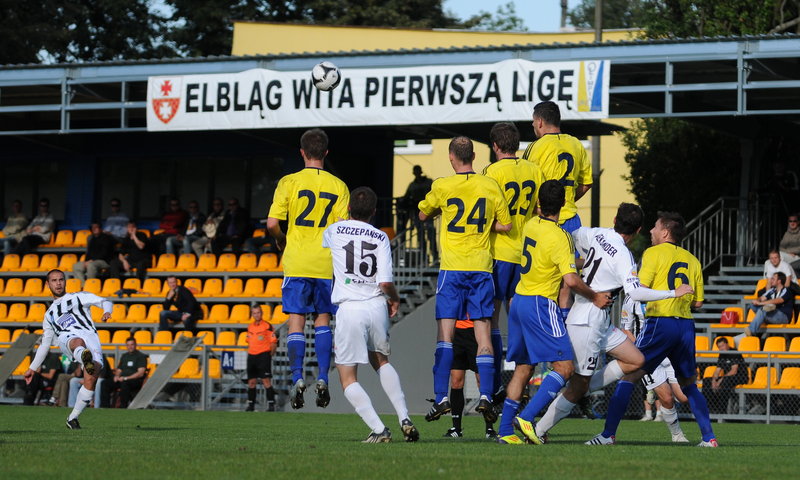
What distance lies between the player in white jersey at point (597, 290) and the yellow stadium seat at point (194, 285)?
16237 mm

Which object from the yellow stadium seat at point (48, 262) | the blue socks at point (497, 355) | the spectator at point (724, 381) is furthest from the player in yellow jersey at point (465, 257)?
the yellow stadium seat at point (48, 262)

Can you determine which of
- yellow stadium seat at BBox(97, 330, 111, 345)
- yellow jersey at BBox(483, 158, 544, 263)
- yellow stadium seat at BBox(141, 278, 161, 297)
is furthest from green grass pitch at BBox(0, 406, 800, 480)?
yellow stadium seat at BBox(141, 278, 161, 297)

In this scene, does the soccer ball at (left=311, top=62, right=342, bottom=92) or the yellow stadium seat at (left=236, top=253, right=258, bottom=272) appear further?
the yellow stadium seat at (left=236, top=253, right=258, bottom=272)

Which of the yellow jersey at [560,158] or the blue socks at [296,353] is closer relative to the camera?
the blue socks at [296,353]

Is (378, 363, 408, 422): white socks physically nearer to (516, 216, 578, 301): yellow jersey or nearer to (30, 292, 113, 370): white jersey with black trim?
(516, 216, 578, 301): yellow jersey

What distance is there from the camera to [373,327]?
10.2 metres

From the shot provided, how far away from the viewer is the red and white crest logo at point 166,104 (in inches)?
983

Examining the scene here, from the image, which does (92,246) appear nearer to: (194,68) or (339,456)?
(194,68)

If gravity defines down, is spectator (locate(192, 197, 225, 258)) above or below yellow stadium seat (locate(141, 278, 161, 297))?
above

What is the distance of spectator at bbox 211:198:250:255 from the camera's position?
27125mm

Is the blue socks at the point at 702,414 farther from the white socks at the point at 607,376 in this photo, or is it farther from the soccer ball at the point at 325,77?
A: the soccer ball at the point at 325,77

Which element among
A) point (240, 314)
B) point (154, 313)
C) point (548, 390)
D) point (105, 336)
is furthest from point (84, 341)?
point (105, 336)

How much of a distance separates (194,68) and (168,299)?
14.5 feet

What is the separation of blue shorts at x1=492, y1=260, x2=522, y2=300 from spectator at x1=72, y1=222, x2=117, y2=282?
55.2ft
